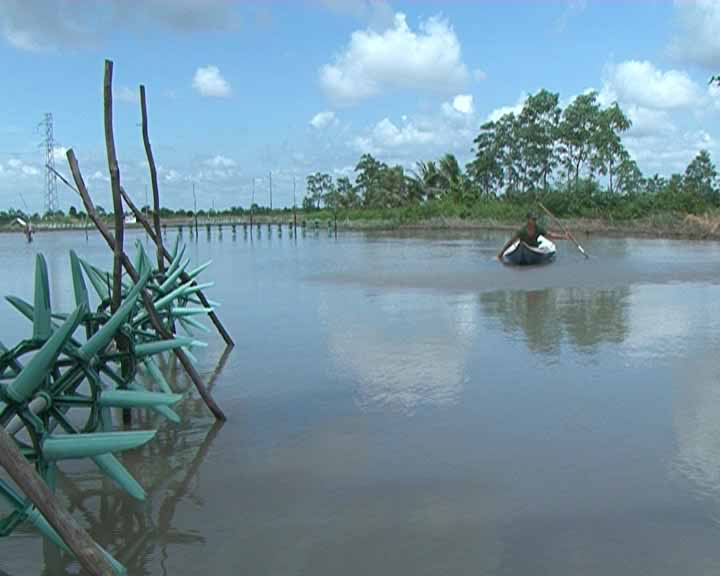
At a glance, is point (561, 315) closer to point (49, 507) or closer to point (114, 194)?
point (114, 194)

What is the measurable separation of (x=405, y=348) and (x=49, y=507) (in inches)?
261

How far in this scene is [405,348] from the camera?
9.25 m

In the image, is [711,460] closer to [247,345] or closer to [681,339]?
[681,339]

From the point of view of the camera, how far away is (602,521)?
438 cm

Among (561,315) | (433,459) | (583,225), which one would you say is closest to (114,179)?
(433,459)

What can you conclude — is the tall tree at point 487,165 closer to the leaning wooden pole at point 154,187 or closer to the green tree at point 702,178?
the green tree at point 702,178

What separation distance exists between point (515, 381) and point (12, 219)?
94.0 metres

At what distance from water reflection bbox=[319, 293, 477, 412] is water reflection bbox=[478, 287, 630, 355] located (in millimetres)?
610

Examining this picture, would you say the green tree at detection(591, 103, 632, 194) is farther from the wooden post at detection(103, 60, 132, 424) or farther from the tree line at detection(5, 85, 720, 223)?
the wooden post at detection(103, 60, 132, 424)

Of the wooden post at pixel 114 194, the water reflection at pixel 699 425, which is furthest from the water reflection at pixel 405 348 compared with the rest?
the wooden post at pixel 114 194

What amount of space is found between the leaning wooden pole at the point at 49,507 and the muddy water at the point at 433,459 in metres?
1.10

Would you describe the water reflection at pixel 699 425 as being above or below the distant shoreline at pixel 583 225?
below

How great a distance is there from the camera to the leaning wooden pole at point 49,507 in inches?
109

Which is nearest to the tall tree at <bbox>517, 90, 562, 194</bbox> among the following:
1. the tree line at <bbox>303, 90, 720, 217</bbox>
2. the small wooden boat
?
the tree line at <bbox>303, 90, 720, 217</bbox>
